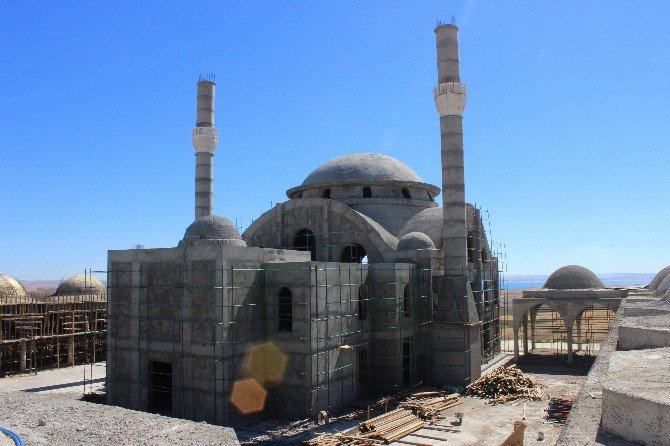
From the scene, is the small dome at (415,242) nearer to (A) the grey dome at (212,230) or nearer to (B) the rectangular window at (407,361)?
(B) the rectangular window at (407,361)

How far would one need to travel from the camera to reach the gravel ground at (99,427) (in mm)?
9820

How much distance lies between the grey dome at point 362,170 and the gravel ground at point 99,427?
17.8m

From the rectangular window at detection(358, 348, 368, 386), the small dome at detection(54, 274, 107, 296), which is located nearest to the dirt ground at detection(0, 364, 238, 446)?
the rectangular window at detection(358, 348, 368, 386)

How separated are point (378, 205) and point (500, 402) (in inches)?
443

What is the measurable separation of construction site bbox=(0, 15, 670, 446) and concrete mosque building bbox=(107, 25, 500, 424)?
7 centimetres

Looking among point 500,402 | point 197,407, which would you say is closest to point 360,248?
point 500,402

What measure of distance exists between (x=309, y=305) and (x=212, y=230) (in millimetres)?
4799

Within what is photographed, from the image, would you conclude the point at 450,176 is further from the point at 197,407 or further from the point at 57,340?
the point at 57,340

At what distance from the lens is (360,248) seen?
2597 centimetres

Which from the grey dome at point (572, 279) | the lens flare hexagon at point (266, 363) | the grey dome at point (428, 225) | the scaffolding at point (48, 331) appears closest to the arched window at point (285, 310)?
the lens flare hexagon at point (266, 363)

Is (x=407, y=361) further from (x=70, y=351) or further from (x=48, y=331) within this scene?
(x=48, y=331)

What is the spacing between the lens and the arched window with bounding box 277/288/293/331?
18.6 m

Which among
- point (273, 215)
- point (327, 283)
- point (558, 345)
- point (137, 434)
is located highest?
point (273, 215)

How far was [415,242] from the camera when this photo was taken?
23.3m
